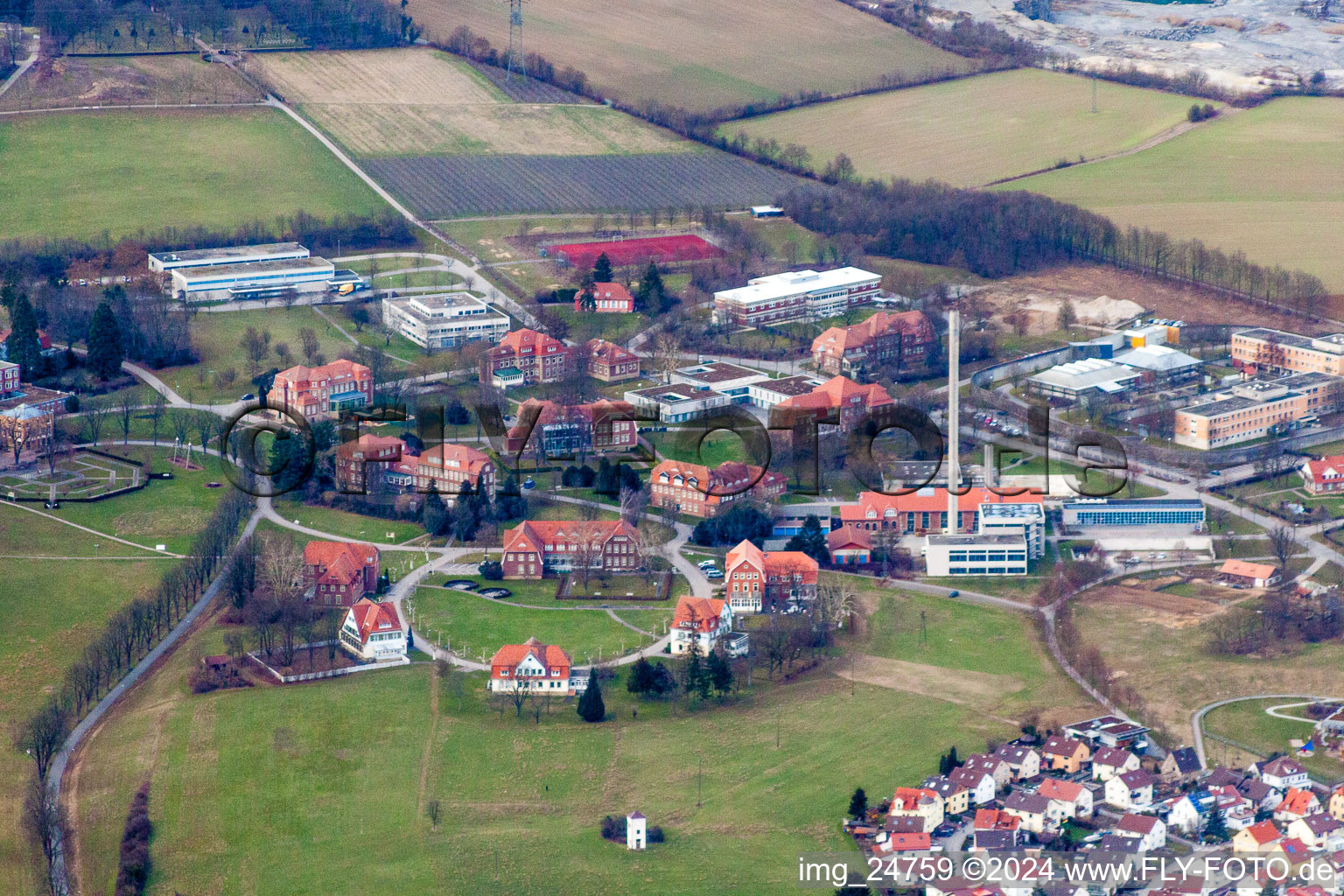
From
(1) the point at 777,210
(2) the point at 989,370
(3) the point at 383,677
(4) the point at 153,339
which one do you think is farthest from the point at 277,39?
(3) the point at 383,677

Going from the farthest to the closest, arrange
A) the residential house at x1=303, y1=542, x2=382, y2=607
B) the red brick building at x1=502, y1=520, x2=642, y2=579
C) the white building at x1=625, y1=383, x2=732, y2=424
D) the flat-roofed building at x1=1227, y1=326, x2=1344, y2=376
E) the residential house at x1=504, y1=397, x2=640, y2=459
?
the flat-roofed building at x1=1227, y1=326, x2=1344, y2=376 < the white building at x1=625, y1=383, x2=732, y2=424 < the residential house at x1=504, y1=397, x2=640, y2=459 < the red brick building at x1=502, y1=520, x2=642, y2=579 < the residential house at x1=303, y1=542, x2=382, y2=607

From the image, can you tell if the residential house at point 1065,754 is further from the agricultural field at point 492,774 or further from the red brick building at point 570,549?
the red brick building at point 570,549

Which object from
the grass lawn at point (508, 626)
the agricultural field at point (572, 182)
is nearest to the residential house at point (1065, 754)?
the grass lawn at point (508, 626)

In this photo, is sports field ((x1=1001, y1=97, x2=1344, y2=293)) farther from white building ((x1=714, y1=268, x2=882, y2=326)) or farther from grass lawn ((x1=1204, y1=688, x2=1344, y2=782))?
grass lawn ((x1=1204, y1=688, x2=1344, y2=782))

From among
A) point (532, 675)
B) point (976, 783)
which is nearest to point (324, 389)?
point (532, 675)

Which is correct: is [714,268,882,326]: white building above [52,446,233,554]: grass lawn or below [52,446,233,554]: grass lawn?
above

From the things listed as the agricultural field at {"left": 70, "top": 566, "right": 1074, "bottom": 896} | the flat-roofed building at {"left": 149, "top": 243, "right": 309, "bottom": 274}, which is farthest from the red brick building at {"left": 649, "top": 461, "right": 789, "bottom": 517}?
the flat-roofed building at {"left": 149, "top": 243, "right": 309, "bottom": 274}

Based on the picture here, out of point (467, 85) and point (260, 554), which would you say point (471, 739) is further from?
point (467, 85)
